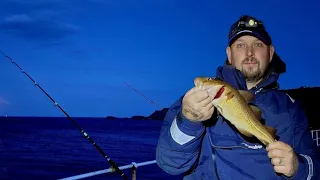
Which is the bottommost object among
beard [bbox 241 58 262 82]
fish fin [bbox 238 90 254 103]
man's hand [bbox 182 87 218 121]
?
man's hand [bbox 182 87 218 121]

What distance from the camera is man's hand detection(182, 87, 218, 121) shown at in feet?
8.75

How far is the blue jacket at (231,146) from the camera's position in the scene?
3000mm

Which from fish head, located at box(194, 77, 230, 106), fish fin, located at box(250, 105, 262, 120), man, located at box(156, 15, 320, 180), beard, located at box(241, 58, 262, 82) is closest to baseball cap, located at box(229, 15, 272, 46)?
beard, located at box(241, 58, 262, 82)

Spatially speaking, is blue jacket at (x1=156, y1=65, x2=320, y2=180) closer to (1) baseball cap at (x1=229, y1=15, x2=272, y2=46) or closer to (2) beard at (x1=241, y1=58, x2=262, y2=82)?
(2) beard at (x1=241, y1=58, x2=262, y2=82)

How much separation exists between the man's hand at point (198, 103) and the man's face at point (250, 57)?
3.22ft

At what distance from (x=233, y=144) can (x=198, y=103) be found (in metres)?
0.71

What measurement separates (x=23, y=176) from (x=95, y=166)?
9660mm

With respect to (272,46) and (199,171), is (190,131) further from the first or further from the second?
(272,46)

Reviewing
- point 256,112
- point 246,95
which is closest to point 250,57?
point 246,95

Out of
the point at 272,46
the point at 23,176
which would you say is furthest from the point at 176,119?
the point at 23,176

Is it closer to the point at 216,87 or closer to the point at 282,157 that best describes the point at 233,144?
the point at 282,157

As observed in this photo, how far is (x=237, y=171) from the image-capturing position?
3.05 metres

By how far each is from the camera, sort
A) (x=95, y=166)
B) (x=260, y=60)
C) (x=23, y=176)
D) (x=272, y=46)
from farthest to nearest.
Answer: (x=95, y=166), (x=23, y=176), (x=272, y=46), (x=260, y=60)

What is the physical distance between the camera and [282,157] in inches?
107
